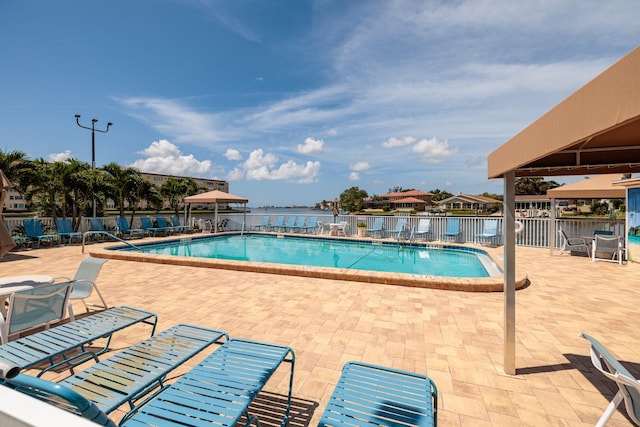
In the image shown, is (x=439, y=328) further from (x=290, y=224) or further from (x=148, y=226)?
(x=148, y=226)

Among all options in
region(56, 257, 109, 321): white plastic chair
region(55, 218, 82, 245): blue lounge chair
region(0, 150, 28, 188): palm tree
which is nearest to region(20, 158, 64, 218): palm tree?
region(0, 150, 28, 188): palm tree

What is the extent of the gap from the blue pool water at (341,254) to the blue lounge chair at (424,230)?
2.39ft

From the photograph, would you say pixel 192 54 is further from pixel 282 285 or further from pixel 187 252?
pixel 282 285

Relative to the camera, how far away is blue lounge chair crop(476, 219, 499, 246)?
11.0m

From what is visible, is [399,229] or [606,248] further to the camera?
[399,229]

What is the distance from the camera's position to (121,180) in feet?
50.5

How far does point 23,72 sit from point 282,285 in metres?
13.5

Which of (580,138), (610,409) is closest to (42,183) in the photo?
(580,138)

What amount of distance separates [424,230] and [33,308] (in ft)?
39.0

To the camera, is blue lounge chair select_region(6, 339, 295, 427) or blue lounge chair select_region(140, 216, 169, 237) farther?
blue lounge chair select_region(140, 216, 169, 237)

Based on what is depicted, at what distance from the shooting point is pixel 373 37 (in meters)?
10.9

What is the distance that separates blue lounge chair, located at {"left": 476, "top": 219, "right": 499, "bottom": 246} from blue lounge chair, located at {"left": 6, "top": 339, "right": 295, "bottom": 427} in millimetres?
10900

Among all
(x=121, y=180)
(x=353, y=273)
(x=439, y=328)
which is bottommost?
(x=439, y=328)

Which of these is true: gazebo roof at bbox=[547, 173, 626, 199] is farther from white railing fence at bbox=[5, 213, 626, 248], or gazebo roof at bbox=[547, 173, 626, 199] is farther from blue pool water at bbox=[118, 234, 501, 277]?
blue pool water at bbox=[118, 234, 501, 277]
